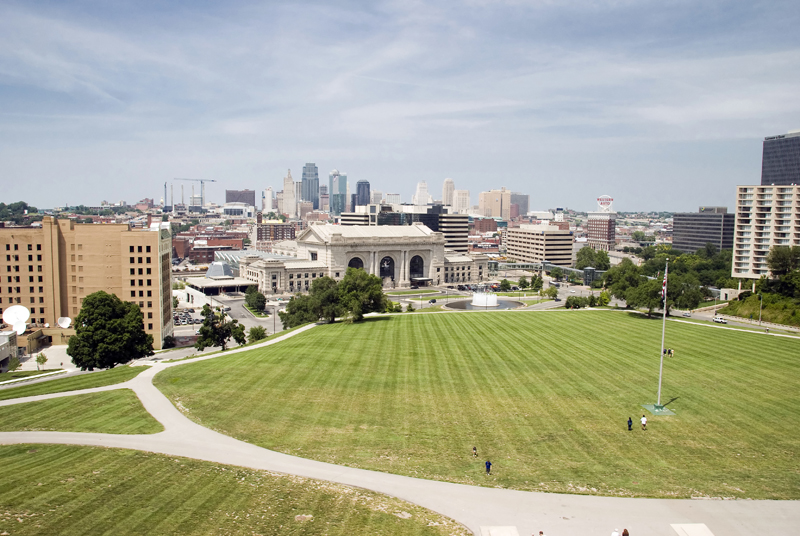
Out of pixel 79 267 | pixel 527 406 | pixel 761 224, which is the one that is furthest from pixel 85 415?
pixel 761 224

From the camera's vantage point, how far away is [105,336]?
70.6 meters

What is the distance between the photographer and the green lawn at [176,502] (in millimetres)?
27328

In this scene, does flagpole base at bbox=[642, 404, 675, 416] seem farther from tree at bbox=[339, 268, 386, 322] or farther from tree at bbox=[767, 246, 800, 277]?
tree at bbox=[767, 246, 800, 277]

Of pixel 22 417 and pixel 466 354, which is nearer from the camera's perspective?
pixel 22 417

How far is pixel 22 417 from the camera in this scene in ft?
142

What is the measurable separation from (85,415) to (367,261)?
124590 mm

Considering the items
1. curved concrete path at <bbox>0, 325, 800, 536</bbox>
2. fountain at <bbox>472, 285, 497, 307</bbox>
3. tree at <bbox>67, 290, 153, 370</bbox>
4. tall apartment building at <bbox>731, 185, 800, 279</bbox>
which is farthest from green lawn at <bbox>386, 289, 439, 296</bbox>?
curved concrete path at <bbox>0, 325, 800, 536</bbox>

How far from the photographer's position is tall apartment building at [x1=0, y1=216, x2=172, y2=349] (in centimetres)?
8912

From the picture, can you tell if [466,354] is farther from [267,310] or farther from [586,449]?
[267,310]

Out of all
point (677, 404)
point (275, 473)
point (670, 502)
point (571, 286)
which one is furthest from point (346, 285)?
point (571, 286)

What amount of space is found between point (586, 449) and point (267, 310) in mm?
101584

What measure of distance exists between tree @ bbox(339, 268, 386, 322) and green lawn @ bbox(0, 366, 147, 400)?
121ft

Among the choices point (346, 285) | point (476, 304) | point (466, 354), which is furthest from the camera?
point (476, 304)

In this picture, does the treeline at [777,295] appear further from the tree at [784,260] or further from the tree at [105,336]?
the tree at [105,336]
